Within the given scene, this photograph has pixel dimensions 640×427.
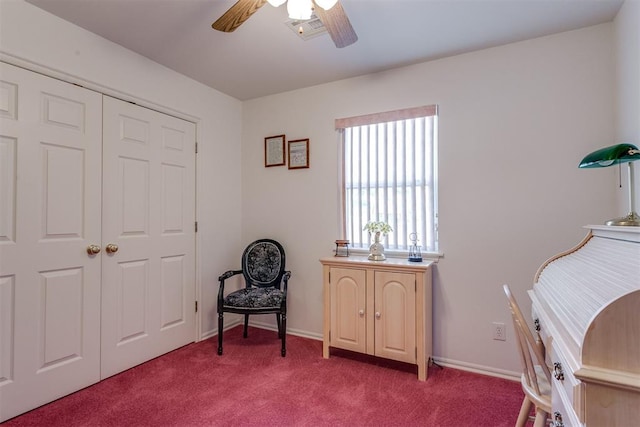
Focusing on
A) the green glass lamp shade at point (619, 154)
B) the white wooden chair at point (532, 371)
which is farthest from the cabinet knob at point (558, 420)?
the green glass lamp shade at point (619, 154)

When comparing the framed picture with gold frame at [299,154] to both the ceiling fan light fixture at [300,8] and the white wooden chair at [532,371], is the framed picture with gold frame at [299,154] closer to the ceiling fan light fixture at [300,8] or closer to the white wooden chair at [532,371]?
the ceiling fan light fixture at [300,8]

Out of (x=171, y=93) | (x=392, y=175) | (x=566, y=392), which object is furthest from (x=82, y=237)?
(x=566, y=392)

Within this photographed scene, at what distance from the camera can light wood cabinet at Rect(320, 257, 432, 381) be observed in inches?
90.4

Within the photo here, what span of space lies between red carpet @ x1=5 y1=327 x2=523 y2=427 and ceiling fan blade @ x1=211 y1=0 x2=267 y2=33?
7.21 ft

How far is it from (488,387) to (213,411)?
183 centimetres

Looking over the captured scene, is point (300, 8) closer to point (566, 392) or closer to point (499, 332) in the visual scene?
point (566, 392)

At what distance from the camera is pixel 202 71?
9.15 ft

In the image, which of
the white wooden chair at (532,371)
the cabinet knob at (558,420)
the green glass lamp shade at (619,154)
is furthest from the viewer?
the green glass lamp shade at (619,154)

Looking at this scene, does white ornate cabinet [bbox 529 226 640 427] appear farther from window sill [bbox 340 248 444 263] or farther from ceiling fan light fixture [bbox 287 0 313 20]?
ceiling fan light fixture [bbox 287 0 313 20]

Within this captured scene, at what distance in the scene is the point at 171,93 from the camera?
2760mm

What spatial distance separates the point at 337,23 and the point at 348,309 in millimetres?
2006

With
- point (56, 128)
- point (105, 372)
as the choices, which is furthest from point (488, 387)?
point (56, 128)

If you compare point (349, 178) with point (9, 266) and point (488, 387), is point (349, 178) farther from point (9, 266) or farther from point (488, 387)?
point (9, 266)

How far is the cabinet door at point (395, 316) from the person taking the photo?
2.32 m
